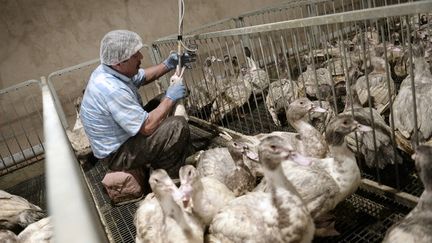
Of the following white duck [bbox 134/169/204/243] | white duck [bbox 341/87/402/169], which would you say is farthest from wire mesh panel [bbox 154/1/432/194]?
Result: white duck [bbox 134/169/204/243]

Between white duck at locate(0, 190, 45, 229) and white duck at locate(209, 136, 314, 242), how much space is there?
2384 millimetres

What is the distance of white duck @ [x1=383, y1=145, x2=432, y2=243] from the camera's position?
1.88 m

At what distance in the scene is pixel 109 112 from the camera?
392 cm

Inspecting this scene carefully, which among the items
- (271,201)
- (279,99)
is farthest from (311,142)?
(279,99)

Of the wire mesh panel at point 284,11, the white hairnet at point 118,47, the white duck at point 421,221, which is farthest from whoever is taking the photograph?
the wire mesh panel at point 284,11

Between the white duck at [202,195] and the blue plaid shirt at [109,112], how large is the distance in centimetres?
118

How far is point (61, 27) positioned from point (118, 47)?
15.0ft

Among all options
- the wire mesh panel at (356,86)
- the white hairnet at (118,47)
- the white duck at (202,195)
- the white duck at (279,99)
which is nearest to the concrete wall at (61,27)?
the wire mesh panel at (356,86)

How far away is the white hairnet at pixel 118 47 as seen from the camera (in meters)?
3.94

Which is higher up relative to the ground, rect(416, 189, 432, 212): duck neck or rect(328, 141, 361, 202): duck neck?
rect(416, 189, 432, 212): duck neck

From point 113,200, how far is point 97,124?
866 mm

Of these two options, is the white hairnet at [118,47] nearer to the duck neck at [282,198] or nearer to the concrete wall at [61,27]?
the duck neck at [282,198]

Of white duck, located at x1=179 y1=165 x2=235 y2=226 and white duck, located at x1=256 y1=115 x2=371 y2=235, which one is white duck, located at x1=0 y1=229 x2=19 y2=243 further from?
white duck, located at x1=256 y1=115 x2=371 y2=235

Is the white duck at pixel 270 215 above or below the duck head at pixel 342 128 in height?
below
